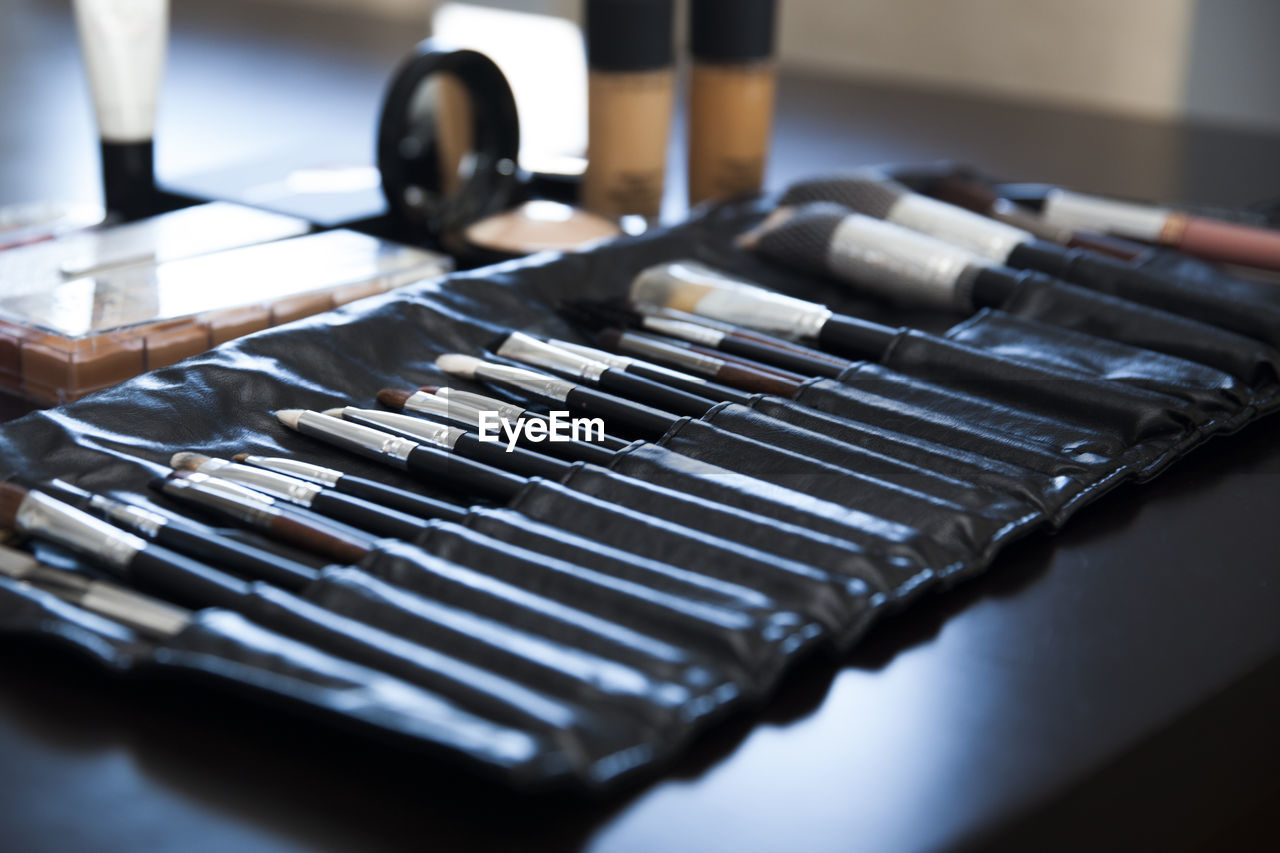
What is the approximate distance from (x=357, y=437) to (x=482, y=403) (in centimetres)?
6

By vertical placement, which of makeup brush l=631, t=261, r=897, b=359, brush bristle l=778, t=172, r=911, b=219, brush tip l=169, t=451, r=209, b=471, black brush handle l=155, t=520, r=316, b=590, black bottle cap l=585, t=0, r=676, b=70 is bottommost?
black brush handle l=155, t=520, r=316, b=590

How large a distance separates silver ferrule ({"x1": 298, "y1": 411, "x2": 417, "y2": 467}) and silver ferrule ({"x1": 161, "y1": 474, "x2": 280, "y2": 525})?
0.06 metres

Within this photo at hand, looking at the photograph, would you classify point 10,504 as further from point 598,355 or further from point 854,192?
Answer: point 854,192

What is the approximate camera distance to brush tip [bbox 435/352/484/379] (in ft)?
2.08

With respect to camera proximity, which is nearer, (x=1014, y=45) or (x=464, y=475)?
(x=464, y=475)

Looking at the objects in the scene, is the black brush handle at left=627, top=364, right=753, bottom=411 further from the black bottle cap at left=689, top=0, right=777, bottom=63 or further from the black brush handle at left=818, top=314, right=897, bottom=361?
the black bottle cap at left=689, top=0, right=777, bottom=63

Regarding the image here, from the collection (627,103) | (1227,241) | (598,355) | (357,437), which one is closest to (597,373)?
(598,355)

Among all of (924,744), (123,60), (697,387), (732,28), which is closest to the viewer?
(924,744)

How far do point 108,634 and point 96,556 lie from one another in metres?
0.05

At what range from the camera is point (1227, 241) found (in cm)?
87

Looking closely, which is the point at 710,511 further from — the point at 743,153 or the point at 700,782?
the point at 743,153

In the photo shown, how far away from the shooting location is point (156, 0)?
0.82 m

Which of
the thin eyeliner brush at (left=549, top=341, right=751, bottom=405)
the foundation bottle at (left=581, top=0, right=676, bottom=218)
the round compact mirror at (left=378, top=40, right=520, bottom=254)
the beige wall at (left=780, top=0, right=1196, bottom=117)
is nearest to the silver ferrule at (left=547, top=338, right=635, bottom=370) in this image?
the thin eyeliner brush at (left=549, top=341, right=751, bottom=405)

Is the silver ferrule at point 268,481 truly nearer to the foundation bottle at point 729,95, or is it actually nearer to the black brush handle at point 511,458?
the black brush handle at point 511,458
